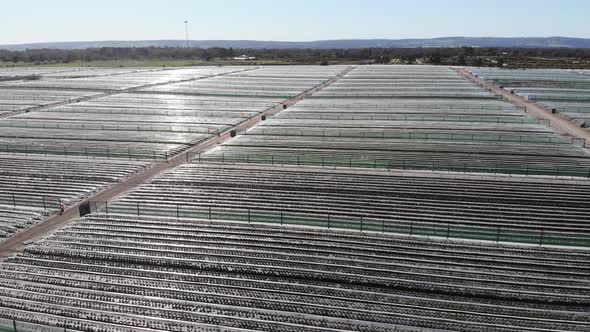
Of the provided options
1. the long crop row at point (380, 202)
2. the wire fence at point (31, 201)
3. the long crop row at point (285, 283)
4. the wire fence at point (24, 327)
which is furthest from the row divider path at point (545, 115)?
the wire fence at point (24, 327)

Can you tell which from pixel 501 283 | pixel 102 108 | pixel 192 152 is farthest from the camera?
pixel 102 108

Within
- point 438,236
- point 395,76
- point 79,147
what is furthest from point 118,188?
point 395,76

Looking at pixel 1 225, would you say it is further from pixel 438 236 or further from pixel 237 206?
pixel 438 236

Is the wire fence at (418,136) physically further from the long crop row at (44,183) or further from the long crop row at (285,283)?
the long crop row at (285,283)

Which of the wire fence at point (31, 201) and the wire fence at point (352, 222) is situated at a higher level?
the wire fence at point (31, 201)

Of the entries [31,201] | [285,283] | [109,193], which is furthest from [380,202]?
[31,201]

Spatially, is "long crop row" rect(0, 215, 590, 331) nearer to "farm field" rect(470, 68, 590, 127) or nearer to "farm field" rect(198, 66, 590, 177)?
"farm field" rect(198, 66, 590, 177)

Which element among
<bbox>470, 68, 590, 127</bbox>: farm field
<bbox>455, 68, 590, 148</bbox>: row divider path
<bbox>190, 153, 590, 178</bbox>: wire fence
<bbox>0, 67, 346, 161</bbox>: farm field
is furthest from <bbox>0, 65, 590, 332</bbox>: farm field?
<bbox>470, 68, 590, 127</bbox>: farm field
